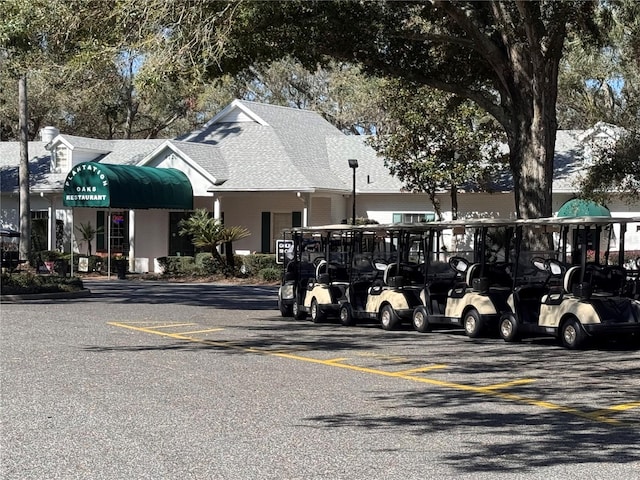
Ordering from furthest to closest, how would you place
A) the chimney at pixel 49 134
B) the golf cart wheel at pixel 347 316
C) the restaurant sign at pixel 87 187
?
1. the chimney at pixel 49 134
2. the restaurant sign at pixel 87 187
3. the golf cart wheel at pixel 347 316

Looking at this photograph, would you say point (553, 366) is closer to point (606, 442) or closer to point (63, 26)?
point (606, 442)

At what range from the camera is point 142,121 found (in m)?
58.4

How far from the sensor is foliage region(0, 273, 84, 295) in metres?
22.8

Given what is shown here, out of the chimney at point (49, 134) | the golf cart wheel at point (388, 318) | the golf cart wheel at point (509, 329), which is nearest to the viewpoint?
the golf cart wheel at point (509, 329)

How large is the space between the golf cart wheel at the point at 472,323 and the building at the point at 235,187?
17359mm

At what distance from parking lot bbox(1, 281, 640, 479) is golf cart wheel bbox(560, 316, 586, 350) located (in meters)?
0.19

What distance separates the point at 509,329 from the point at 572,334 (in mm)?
1160

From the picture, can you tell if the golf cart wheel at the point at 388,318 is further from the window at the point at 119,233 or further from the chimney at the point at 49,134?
the chimney at the point at 49,134

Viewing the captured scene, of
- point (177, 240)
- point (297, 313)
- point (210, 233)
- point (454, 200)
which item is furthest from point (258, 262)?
point (297, 313)

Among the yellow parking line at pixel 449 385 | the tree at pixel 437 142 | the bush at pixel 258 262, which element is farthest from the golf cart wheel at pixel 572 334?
the bush at pixel 258 262

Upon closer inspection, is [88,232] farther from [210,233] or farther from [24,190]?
[210,233]

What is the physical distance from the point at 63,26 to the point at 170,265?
639 inches

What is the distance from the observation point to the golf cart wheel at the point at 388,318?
55.2ft

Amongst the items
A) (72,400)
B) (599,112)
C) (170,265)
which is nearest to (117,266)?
(170,265)
